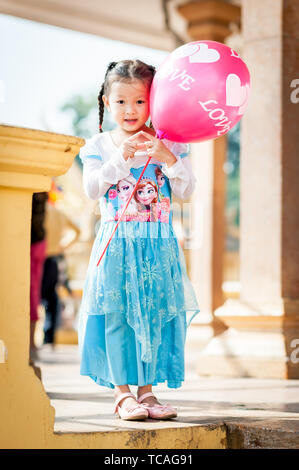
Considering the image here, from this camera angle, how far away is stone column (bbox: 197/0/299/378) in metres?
5.20

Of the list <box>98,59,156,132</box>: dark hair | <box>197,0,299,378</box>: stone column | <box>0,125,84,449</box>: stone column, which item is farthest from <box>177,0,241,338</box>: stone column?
<box>0,125,84,449</box>: stone column

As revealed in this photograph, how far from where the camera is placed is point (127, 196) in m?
3.43

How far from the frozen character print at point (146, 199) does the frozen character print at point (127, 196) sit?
0.02 metres

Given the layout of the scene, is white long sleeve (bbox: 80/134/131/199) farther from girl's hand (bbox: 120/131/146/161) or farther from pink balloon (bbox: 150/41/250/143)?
pink balloon (bbox: 150/41/250/143)

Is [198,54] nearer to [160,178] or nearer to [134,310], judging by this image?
[160,178]

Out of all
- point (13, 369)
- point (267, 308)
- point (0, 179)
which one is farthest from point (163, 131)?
point (267, 308)

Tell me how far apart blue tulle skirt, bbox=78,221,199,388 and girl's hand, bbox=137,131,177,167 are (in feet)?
0.98


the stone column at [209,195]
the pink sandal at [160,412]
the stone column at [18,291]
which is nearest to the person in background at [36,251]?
the stone column at [209,195]

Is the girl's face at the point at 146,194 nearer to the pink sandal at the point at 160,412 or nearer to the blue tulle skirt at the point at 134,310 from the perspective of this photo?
the blue tulle skirt at the point at 134,310

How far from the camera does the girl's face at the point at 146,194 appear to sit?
3.42m

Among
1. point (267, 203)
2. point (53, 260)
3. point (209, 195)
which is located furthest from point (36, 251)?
point (267, 203)

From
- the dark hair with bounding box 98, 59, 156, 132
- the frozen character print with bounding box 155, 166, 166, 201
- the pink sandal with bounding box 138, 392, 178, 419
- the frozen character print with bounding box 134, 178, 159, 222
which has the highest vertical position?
the dark hair with bounding box 98, 59, 156, 132

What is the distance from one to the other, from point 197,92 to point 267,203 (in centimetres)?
219

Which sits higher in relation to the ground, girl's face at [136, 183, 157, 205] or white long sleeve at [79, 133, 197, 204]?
white long sleeve at [79, 133, 197, 204]
